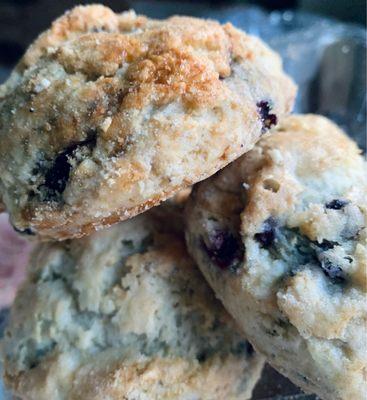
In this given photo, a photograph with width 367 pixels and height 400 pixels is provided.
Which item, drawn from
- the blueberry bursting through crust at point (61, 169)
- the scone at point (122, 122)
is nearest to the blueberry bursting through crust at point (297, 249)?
the scone at point (122, 122)

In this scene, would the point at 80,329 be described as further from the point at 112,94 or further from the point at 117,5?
the point at 117,5

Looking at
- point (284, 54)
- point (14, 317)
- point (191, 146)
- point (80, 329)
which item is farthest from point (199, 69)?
point (284, 54)

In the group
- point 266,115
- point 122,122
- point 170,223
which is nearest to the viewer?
point 122,122

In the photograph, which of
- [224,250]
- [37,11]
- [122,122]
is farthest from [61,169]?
[37,11]

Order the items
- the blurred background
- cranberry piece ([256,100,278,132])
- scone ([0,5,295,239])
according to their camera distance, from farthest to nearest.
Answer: the blurred background, cranberry piece ([256,100,278,132]), scone ([0,5,295,239])

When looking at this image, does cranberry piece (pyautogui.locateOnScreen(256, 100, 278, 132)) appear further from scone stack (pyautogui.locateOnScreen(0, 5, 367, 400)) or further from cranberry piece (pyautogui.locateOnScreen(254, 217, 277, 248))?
cranberry piece (pyautogui.locateOnScreen(254, 217, 277, 248))

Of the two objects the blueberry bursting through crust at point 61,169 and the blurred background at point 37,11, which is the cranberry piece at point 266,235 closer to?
the blueberry bursting through crust at point 61,169

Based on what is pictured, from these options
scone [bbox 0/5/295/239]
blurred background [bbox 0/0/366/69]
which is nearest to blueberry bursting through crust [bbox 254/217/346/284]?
scone [bbox 0/5/295/239]

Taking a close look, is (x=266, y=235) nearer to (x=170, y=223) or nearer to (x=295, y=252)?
(x=295, y=252)
